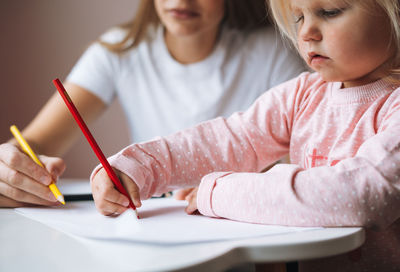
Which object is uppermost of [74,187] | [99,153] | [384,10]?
[384,10]

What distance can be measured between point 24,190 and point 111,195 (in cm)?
14

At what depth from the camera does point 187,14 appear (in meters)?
0.95

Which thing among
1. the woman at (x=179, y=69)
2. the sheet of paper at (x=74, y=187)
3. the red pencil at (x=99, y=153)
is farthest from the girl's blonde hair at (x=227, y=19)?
the red pencil at (x=99, y=153)

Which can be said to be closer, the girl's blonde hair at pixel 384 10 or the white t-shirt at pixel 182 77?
the girl's blonde hair at pixel 384 10

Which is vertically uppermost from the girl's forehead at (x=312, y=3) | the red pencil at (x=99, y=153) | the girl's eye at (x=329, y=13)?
the girl's forehead at (x=312, y=3)

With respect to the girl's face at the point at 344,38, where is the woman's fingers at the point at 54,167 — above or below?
below

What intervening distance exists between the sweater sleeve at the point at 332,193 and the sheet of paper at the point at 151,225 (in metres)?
0.01

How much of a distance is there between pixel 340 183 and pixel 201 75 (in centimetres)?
73

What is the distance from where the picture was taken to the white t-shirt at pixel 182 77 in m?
1.11

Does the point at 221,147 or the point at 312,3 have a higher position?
the point at 312,3

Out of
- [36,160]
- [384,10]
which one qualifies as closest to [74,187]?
[36,160]

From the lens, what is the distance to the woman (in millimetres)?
1107

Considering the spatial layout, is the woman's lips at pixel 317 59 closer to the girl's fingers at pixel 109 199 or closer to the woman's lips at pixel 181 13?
the girl's fingers at pixel 109 199

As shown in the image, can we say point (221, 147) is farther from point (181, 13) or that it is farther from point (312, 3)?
point (181, 13)
